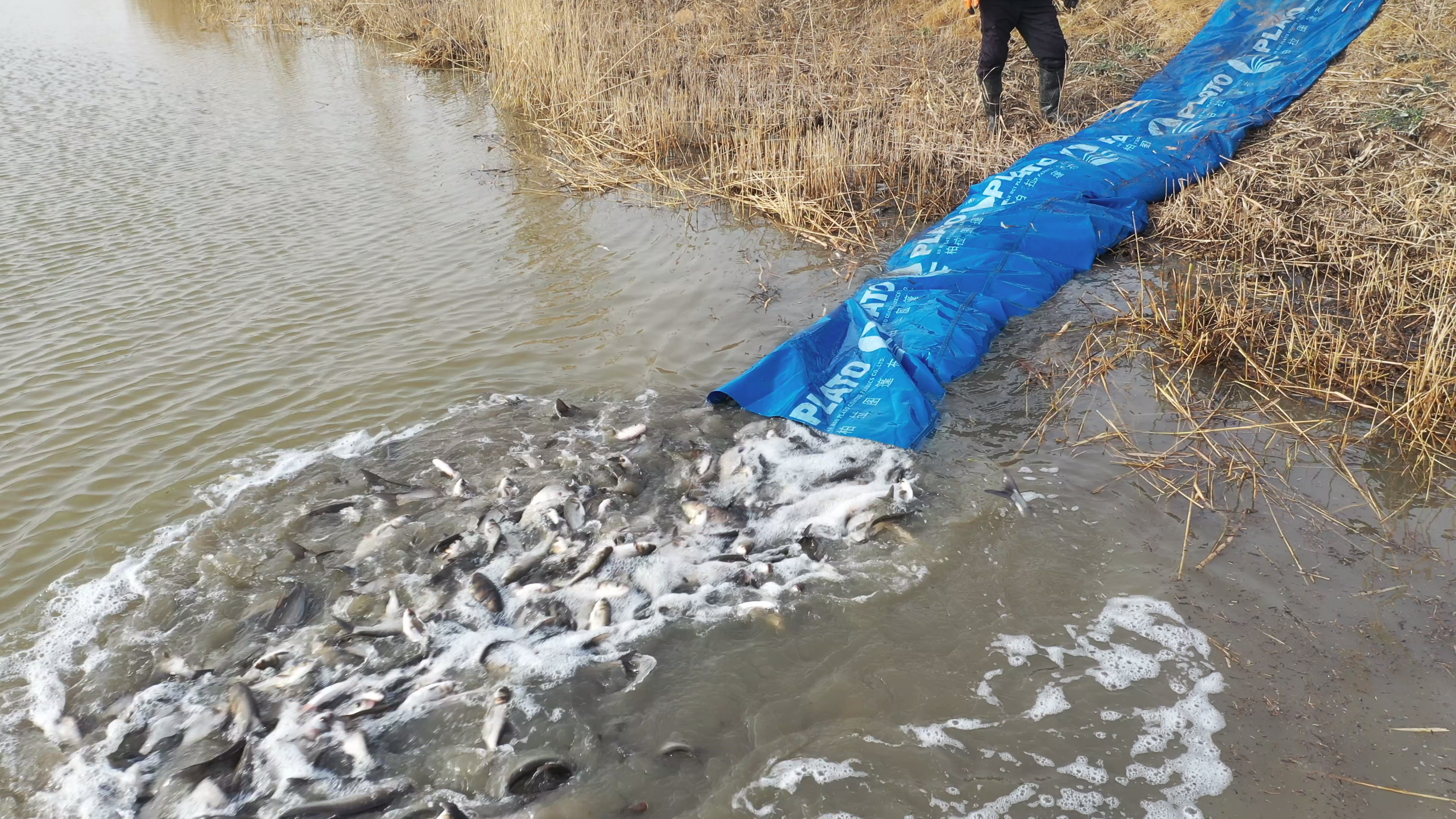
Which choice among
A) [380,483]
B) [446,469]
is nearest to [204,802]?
[380,483]

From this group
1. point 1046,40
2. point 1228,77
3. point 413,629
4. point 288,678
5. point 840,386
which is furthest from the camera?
point 1046,40

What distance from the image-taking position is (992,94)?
802 centimetres

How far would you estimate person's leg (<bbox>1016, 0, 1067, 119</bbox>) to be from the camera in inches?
303

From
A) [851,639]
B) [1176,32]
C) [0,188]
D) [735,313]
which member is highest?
[1176,32]

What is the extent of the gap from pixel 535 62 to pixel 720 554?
8407 millimetres

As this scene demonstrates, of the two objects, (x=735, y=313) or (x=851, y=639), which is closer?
(x=851, y=639)

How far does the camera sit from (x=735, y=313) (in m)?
6.18

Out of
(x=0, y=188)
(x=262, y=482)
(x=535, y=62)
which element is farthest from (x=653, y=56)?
(x=262, y=482)

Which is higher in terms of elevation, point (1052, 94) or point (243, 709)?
point (1052, 94)

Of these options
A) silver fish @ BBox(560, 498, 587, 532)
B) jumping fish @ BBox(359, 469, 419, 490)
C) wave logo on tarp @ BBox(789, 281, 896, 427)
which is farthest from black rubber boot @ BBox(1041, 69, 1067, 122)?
jumping fish @ BBox(359, 469, 419, 490)

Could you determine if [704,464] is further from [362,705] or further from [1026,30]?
[1026,30]

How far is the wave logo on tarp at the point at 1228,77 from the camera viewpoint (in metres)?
7.21

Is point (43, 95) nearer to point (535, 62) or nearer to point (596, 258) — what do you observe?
point (535, 62)

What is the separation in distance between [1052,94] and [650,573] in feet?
21.5
